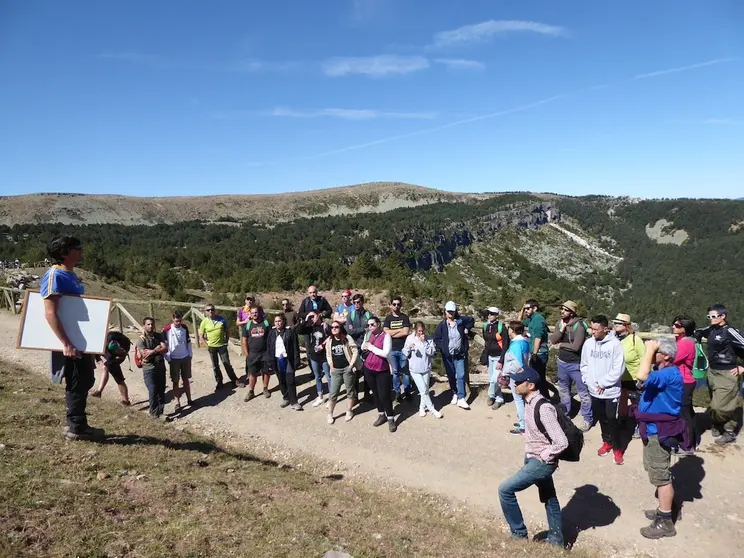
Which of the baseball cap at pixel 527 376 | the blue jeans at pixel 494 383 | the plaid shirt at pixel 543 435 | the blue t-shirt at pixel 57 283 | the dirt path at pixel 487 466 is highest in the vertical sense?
the blue t-shirt at pixel 57 283

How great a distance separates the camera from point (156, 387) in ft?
26.3

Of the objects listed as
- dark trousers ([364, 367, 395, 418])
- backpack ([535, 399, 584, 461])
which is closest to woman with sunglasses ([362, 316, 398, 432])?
dark trousers ([364, 367, 395, 418])

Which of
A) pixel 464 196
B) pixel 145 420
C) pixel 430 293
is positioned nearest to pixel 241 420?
pixel 145 420

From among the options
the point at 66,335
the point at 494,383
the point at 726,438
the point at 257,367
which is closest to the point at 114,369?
the point at 257,367

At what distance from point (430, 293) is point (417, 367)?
20.3 metres

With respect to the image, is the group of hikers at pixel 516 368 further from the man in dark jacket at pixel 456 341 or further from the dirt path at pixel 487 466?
the dirt path at pixel 487 466

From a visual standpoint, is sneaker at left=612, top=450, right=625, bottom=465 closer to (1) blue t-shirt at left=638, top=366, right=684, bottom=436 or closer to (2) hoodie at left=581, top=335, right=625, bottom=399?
(2) hoodie at left=581, top=335, right=625, bottom=399

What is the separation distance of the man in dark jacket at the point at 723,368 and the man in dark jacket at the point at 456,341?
3.26 metres

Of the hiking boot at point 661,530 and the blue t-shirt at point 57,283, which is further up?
the blue t-shirt at point 57,283

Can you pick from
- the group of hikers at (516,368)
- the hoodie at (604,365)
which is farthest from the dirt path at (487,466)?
the hoodie at (604,365)

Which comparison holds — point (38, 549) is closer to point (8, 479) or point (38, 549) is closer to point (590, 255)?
point (8, 479)

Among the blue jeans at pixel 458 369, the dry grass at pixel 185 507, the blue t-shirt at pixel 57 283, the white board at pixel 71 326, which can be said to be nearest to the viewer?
the dry grass at pixel 185 507

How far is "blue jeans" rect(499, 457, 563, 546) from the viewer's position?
4207mm

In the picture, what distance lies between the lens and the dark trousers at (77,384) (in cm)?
461
